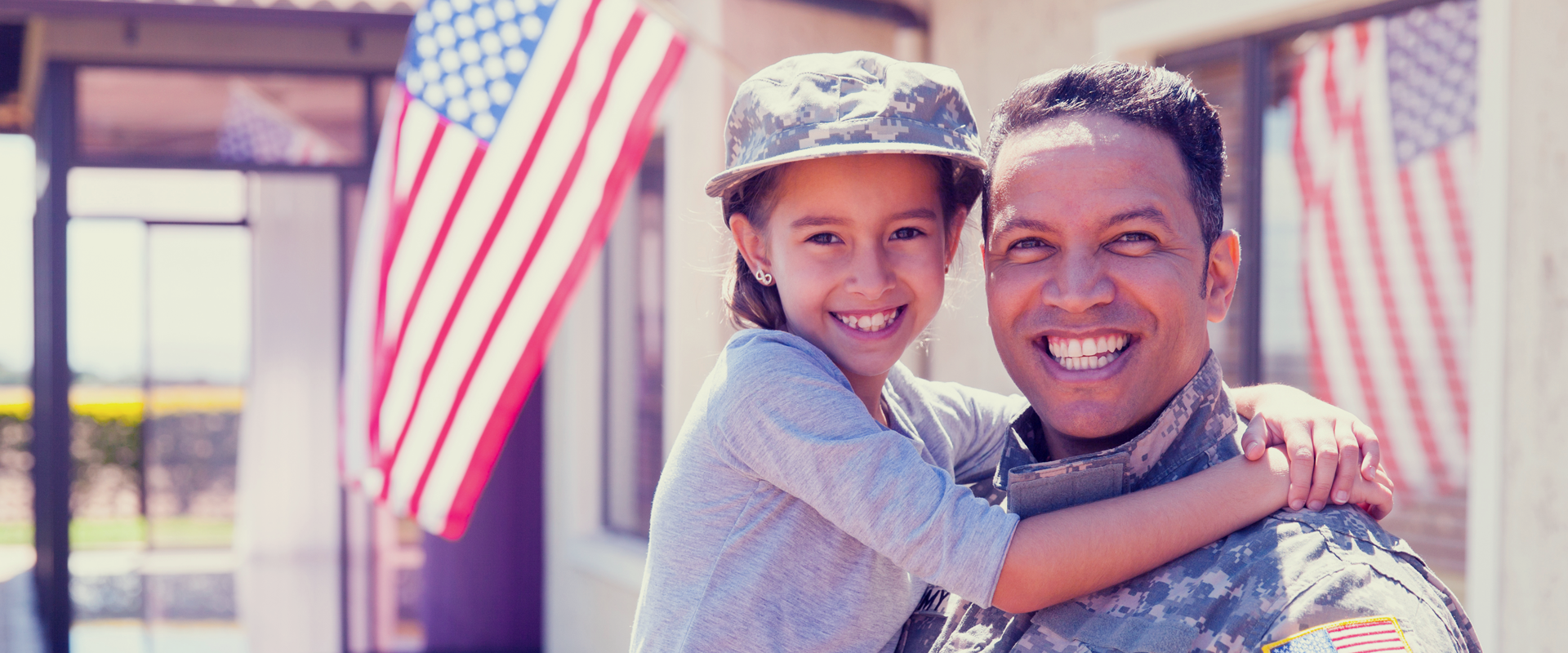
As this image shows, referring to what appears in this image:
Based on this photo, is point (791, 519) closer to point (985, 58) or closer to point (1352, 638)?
point (1352, 638)

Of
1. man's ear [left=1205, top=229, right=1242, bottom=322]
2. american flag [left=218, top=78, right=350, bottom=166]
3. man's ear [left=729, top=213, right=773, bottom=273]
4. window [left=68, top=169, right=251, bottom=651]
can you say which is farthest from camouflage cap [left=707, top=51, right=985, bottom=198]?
window [left=68, top=169, right=251, bottom=651]

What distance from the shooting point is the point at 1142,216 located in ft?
4.80

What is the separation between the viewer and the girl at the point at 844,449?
1.41 m

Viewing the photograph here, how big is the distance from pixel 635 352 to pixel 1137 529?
212 inches

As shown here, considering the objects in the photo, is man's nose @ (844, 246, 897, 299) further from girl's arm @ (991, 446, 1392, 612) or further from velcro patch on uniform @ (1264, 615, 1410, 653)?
velcro patch on uniform @ (1264, 615, 1410, 653)

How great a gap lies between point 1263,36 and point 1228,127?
0.32m

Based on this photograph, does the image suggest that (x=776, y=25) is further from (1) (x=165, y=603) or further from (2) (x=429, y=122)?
(1) (x=165, y=603)

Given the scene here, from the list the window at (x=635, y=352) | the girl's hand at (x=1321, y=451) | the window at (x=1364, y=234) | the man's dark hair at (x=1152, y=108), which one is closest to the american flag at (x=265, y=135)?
the window at (x=635, y=352)

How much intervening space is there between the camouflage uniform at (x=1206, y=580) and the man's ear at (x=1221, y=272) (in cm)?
10

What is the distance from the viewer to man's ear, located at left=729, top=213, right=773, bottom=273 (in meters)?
2.02

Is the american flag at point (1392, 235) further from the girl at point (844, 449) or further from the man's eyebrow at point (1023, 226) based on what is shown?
the man's eyebrow at point (1023, 226)

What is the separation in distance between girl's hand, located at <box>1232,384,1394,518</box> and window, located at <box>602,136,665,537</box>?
470cm

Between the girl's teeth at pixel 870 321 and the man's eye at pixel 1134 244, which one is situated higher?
the man's eye at pixel 1134 244

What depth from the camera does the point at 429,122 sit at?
3379 millimetres
